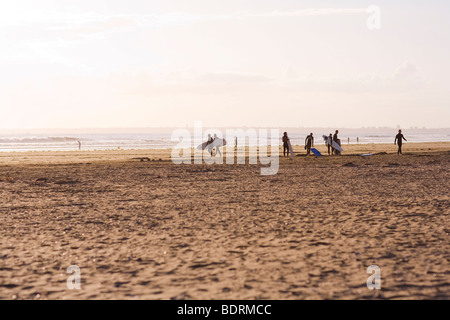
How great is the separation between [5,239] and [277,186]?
10.1 m

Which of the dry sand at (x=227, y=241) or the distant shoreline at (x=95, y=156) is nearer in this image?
the dry sand at (x=227, y=241)

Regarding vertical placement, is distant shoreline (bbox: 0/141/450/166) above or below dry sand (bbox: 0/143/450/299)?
above

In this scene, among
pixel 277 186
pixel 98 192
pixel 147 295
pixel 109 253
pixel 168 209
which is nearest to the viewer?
pixel 147 295

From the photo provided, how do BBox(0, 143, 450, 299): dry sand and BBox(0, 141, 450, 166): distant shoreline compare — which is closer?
BBox(0, 143, 450, 299): dry sand

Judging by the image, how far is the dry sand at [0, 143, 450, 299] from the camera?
5.98m

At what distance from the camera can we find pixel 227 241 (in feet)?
27.7

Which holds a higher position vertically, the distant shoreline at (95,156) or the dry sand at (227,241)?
the distant shoreline at (95,156)

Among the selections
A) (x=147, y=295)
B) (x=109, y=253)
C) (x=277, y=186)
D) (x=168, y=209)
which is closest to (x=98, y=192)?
(x=168, y=209)

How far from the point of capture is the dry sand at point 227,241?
19.6 ft

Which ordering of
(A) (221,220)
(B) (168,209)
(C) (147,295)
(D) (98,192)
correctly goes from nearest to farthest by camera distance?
(C) (147,295) < (A) (221,220) < (B) (168,209) < (D) (98,192)

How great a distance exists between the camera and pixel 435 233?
28.7 ft

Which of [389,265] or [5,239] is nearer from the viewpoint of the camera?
[389,265]
